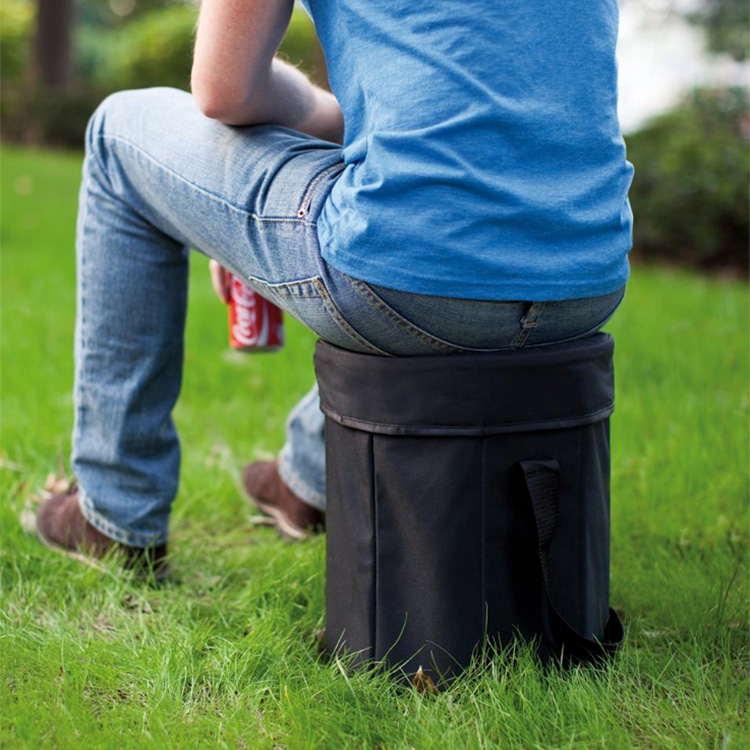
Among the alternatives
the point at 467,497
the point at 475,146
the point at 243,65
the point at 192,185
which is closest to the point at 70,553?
the point at 192,185

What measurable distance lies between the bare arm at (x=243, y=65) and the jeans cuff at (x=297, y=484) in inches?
34.7

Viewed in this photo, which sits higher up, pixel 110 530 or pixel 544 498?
pixel 544 498

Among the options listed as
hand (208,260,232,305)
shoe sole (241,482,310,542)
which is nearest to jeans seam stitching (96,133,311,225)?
hand (208,260,232,305)

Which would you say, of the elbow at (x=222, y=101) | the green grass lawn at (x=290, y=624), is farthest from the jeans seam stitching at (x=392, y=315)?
the green grass lawn at (x=290, y=624)

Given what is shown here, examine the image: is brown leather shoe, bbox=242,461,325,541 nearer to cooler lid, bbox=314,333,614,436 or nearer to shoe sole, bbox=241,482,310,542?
shoe sole, bbox=241,482,310,542

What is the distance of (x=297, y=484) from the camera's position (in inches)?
90.9

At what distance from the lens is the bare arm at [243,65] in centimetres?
148

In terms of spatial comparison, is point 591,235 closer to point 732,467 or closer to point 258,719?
point 258,719

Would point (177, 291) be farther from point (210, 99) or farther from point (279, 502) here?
point (279, 502)

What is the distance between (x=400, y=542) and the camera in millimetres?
1534

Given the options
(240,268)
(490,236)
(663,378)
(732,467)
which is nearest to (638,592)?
(732,467)

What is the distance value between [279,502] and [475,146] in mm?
1245

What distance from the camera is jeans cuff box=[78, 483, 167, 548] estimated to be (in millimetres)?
2000

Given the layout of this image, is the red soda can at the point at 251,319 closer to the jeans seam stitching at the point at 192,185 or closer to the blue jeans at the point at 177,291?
the blue jeans at the point at 177,291
